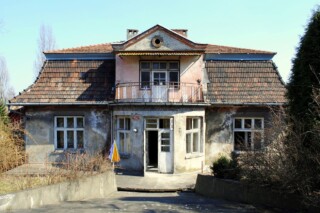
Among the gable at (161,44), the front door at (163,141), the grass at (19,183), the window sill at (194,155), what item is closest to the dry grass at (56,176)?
the grass at (19,183)

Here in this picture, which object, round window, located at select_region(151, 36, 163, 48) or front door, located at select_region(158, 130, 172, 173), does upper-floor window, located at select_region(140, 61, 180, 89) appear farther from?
front door, located at select_region(158, 130, 172, 173)

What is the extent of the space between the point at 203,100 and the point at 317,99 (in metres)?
9.96

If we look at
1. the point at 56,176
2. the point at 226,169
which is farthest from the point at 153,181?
the point at 56,176

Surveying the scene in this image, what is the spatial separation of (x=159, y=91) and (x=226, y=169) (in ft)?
20.3

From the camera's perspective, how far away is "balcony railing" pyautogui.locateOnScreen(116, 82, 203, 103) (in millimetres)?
16312

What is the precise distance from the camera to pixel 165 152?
52.4ft

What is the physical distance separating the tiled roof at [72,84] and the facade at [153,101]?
53 mm

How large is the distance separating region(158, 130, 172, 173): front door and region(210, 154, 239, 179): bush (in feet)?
13.8

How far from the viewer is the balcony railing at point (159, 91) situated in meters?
16.3

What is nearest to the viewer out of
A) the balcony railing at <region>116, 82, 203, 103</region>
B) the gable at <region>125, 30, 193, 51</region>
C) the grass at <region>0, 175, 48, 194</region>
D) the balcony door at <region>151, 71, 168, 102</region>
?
the grass at <region>0, 175, 48, 194</region>

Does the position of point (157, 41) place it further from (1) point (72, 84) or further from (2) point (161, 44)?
(1) point (72, 84)

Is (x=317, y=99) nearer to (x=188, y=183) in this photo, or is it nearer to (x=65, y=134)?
(x=188, y=183)

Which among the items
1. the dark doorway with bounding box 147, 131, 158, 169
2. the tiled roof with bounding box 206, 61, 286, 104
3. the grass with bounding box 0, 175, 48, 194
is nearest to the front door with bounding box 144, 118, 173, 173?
the dark doorway with bounding box 147, 131, 158, 169

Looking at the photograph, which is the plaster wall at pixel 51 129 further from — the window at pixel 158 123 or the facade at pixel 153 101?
the window at pixel 158 123
